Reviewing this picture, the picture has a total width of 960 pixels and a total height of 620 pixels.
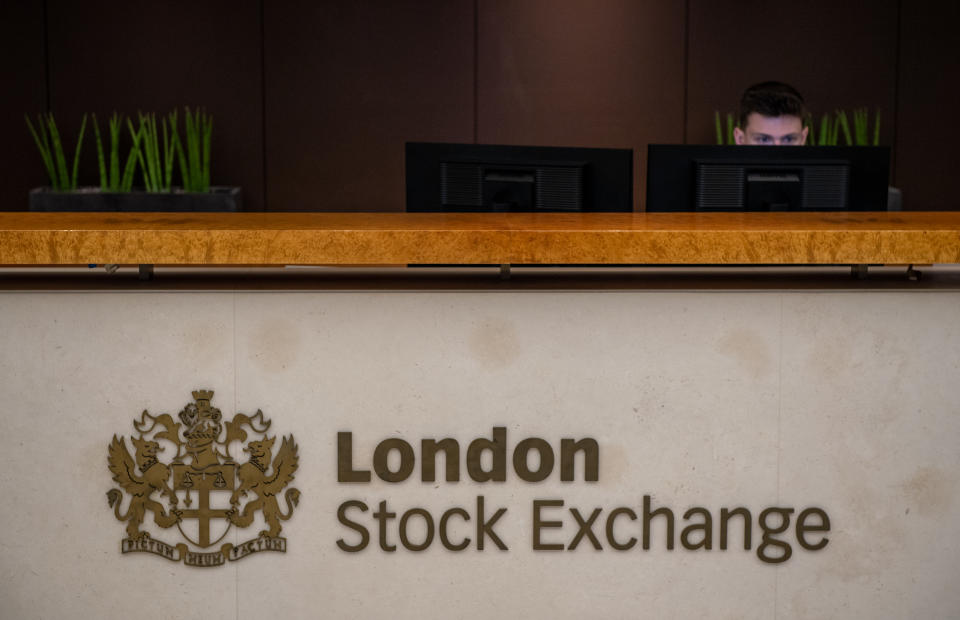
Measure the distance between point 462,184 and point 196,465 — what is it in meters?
1.11

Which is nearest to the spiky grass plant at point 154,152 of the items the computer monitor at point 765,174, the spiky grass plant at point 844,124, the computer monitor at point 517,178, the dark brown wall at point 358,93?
the dark brown wall at point 358,93

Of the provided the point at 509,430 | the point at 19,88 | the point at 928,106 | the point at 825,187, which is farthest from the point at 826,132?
the point at 19,88

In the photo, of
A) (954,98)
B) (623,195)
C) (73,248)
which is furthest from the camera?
(954,98)

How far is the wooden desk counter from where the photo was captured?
6.05 ft

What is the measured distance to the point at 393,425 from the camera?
2.01 metres

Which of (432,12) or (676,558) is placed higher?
(432,12)

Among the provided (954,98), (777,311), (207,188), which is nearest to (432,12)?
(207,188)

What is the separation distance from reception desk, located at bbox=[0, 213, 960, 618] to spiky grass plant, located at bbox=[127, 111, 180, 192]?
286cm

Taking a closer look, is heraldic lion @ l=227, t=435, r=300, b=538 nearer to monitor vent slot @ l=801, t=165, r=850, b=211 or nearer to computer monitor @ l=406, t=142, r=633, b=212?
computer monitor @ l=406, t=142, r=633, b=212

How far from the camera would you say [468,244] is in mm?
1843

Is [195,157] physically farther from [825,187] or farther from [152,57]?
[825,187]

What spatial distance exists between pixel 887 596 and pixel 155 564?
56.4 inches

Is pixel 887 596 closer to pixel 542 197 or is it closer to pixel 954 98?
pixel 542 197

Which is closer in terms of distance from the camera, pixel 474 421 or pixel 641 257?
pixel 641 257
